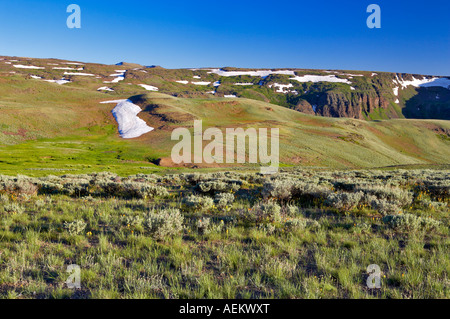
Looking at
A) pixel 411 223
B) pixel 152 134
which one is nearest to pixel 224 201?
pixel 411 223

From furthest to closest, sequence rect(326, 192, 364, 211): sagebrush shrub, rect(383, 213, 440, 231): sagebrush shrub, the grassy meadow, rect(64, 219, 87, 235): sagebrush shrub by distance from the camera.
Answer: rect(326, 192, 364, 211): sagebrush shrub < rect(383, 213, 440, 231): sagebrush shrub < rect(64, 219, 87, 235): sagebrush shrub < the grassy meadow

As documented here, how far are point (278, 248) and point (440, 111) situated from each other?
25779cm

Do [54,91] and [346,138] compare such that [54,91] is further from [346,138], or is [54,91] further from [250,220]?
[250,220]

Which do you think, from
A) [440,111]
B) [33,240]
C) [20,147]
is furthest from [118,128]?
[440,111]

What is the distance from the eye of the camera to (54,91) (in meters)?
104

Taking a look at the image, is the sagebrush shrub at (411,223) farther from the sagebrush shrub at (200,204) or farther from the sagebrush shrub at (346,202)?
the sagebrush shrub at (200,204)

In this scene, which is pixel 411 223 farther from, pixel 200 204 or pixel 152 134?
pixel 152 134

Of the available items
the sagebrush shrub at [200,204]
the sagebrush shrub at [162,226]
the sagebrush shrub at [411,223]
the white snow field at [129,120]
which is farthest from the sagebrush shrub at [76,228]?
the white snow field at [129,120]

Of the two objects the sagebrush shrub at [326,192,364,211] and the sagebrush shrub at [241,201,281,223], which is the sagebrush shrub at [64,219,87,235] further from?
the sagebrush shrub at [326,192,364,211]

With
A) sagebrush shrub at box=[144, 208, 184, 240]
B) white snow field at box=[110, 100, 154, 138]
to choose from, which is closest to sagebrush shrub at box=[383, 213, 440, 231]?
sagebrush shrub at box=[144, 208, 184, 240]

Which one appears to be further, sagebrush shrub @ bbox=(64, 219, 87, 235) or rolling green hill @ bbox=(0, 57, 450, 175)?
rolling green hill @ bbox=(0, 57, 450, 175)

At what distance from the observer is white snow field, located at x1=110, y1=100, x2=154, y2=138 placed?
72.1 m

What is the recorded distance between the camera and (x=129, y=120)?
8169 cm
